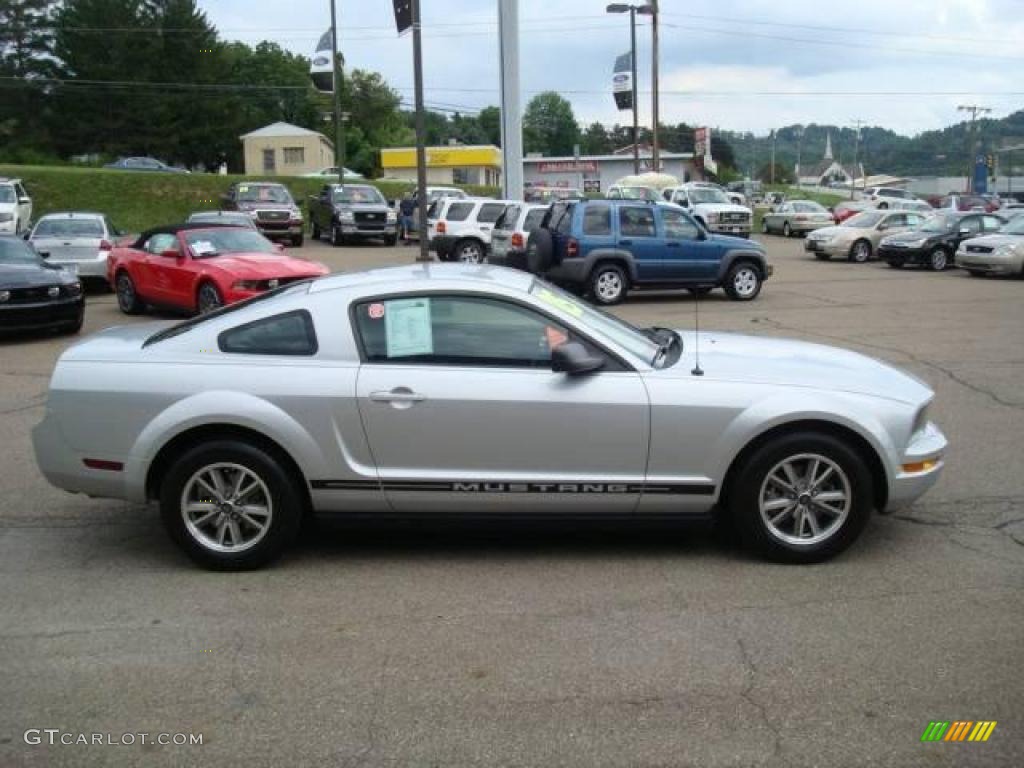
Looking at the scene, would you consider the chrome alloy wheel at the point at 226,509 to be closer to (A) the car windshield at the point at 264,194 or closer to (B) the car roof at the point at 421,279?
(B) the car roof at the point at 421,279

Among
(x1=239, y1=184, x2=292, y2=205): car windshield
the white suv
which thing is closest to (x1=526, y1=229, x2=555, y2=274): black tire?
the white suv

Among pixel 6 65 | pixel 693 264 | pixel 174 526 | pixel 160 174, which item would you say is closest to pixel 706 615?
pixel 174 526

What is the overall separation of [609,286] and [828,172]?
138422 millimetres

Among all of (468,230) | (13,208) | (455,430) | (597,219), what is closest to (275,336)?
(455,430)

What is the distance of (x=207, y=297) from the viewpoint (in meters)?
14.0

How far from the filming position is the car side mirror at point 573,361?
4.74 metres

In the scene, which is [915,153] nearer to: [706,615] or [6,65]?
[6,65]

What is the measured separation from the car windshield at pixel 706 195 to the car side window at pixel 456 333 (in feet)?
102

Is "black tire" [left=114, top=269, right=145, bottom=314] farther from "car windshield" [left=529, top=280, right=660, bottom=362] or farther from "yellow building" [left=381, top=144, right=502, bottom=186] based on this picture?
"yellow building" [left=381, top=144, right=502, bottom=186]

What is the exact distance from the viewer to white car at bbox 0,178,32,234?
24.3 metres

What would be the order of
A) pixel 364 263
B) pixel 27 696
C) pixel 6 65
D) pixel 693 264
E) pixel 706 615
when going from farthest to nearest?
1. pixel 6 65
2. pixel 364 263
3. pixel 693 264
4. pixel 706 615
5. pixel 27 696

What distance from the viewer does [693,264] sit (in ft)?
57.3

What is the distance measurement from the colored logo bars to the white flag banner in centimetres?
3326

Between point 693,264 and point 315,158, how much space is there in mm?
56383
